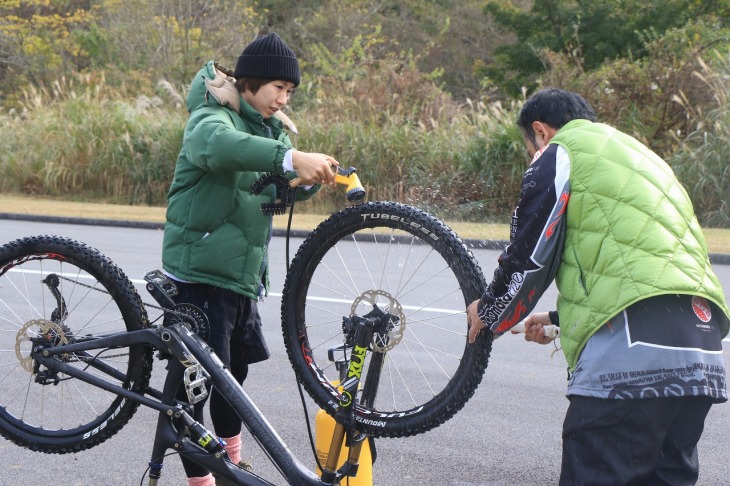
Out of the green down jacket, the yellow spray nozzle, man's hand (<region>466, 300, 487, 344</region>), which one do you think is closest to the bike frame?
the green down jacket

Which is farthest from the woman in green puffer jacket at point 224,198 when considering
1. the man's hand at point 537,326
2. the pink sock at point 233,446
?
the man's hand at point 537,326

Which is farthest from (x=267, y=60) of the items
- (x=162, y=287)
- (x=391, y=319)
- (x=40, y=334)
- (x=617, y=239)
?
(x=617, y=239)

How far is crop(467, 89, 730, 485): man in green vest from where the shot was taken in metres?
2.88

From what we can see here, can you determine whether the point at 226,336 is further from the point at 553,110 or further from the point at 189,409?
the point at 553,110

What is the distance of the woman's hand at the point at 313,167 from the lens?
3289mm

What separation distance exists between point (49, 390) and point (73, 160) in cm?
1431

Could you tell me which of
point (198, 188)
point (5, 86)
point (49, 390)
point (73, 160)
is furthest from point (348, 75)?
point (198, 188)

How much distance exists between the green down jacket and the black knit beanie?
0.34 ft

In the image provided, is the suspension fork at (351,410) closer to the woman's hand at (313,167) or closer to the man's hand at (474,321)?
the man's hand at (474,321)

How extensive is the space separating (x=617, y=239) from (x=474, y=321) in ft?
1.78

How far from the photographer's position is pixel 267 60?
3.67 metres

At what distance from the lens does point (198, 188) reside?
373 cm

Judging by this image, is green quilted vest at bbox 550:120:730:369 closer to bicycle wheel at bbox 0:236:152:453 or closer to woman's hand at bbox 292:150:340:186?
woman's hand at bbox 292:150:340:186

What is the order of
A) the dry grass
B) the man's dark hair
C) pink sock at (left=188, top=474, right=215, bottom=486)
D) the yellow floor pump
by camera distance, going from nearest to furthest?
the man's dark hair < pink sock at (left=188, top=474, right=215, bottom=486) < the yellow floor pump < the dry grass
